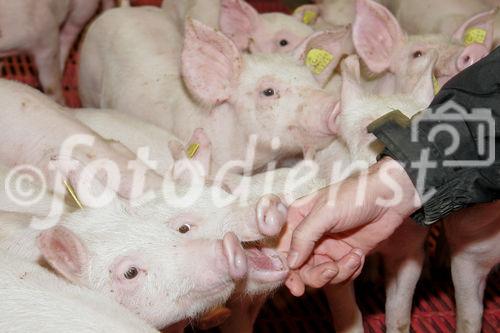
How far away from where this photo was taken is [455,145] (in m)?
2.02

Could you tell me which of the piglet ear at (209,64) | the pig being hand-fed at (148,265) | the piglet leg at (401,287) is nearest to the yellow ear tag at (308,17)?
the piglet ear at (209,64)

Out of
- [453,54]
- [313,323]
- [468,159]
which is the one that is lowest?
[313,323]

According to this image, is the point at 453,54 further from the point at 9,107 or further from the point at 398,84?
the point at 9,107

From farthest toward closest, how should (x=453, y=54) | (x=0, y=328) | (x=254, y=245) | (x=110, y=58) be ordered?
(x=110, y=58) → (x=453, y=54) → (x=254, y=245) → (x=0, y=328)

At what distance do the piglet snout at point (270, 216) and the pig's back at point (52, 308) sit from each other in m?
0.42

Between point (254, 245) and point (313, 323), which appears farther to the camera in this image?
point (313, 323)

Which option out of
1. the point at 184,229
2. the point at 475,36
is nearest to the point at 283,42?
the point at 475,36

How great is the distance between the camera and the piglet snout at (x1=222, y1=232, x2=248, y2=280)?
5.80 feet

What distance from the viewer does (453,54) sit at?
3146mm

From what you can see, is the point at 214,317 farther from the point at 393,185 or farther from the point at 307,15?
the point at 307,15

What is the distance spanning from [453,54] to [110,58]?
69.6 inches

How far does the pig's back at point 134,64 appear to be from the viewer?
3523mm

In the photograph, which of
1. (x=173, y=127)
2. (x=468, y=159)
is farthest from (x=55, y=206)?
(x=468, y=159)

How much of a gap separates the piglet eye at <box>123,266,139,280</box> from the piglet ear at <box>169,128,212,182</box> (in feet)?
1.55
